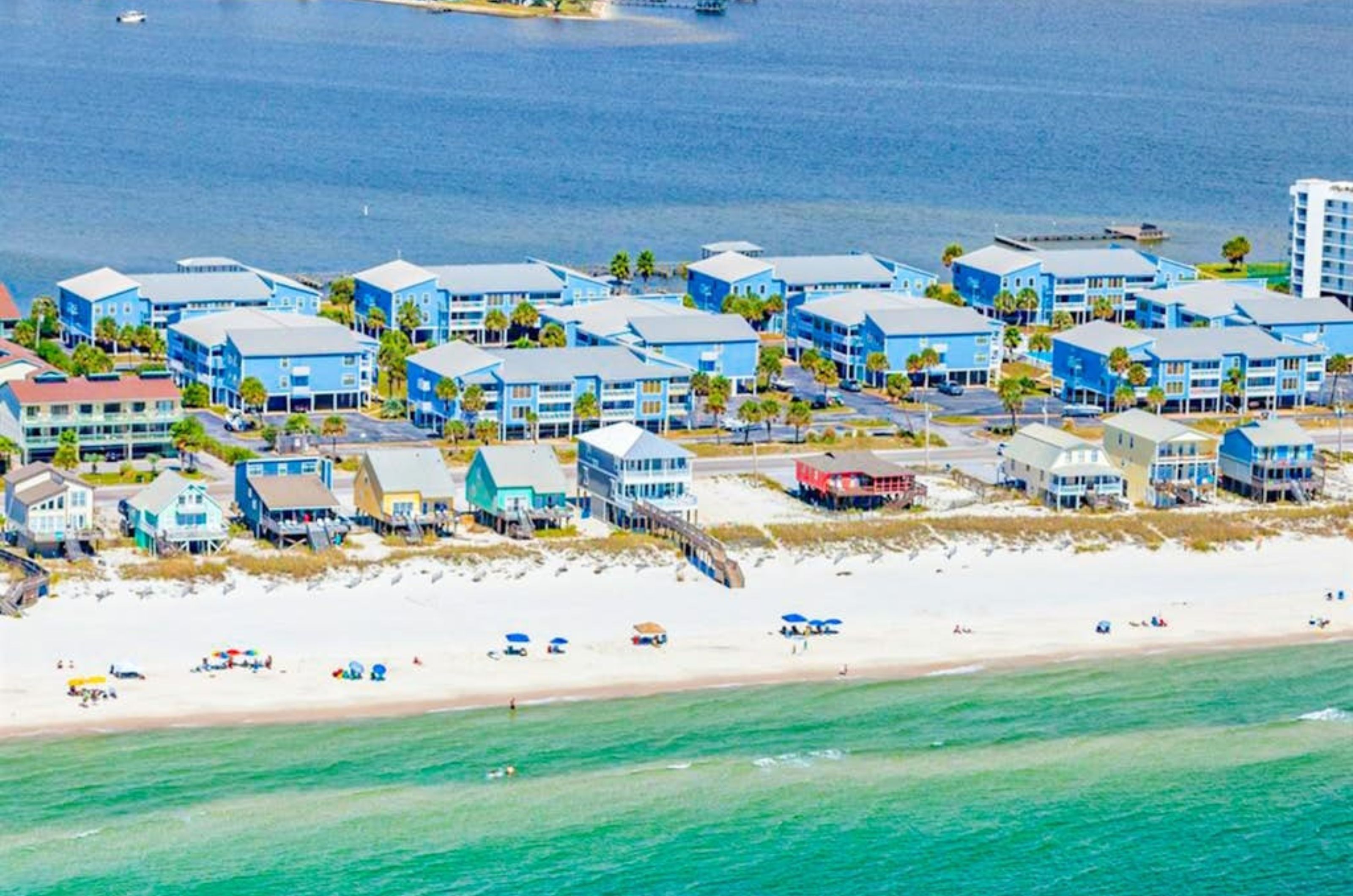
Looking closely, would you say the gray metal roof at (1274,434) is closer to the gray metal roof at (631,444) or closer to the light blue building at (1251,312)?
the light blue building at (1251,312)

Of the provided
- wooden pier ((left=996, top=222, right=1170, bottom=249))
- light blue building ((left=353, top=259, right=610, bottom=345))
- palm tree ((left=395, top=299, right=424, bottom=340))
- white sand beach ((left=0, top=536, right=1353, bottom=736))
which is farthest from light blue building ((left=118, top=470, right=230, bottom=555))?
wooden pier ((left=996, top=222, right=1170, bottom=249))

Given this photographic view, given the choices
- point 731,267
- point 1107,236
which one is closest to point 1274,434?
point 731,267

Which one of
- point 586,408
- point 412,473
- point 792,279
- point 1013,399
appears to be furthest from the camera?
point 792,279

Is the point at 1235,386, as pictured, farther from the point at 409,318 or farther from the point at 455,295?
the point at 409,318

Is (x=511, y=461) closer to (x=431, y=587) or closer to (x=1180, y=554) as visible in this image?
(x=431, y=587)

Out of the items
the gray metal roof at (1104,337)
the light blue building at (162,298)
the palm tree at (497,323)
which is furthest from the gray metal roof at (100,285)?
the gray metal roof at (1104,337)

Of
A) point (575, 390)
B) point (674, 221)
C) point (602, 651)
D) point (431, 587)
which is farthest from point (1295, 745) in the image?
point (674, 221)
